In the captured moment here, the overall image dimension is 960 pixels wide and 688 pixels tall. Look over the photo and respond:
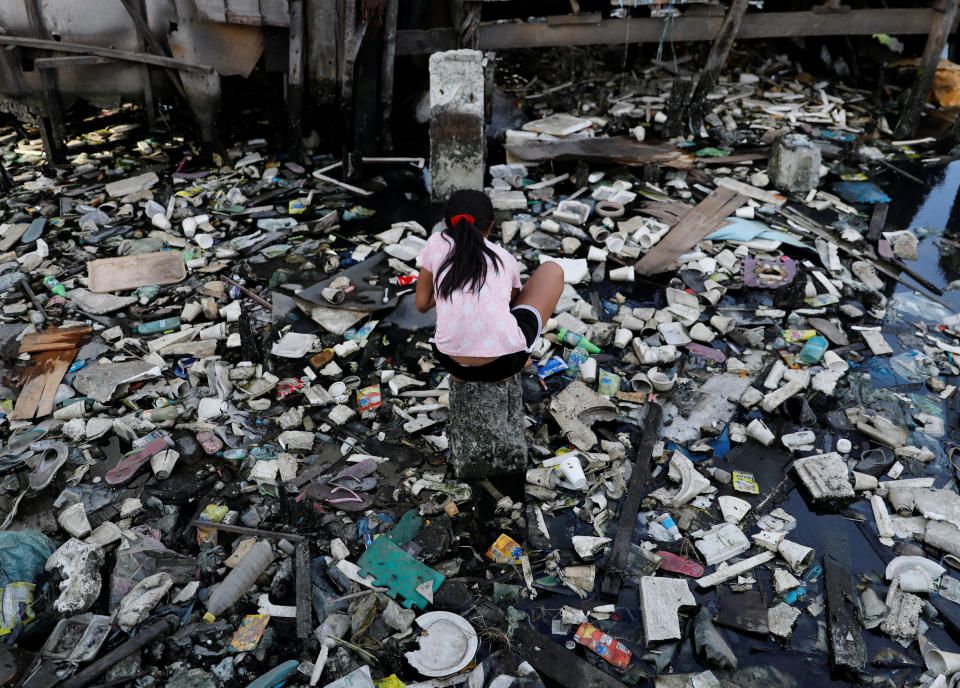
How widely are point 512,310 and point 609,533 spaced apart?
4.03ft

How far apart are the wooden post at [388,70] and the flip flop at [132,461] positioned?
4254mm

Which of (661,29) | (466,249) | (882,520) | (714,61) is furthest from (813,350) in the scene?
(661,29)

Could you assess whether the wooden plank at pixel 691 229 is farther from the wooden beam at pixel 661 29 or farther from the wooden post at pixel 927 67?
the wooden post at pixel 927 67

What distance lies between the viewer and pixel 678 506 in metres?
3.60

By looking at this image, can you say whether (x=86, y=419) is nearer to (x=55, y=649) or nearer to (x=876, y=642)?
(x=55, y=649)

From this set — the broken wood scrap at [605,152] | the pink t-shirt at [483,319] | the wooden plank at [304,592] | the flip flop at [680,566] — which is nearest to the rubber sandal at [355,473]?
the wooden plank at [304,592]

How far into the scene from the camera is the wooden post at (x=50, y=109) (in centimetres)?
630

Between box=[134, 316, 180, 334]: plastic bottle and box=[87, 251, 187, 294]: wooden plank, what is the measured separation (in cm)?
53

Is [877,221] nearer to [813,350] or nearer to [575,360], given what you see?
[813,350]

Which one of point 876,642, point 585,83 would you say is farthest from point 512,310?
point 585,83

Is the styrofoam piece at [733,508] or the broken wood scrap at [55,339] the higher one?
the broken wood scrap at [55,339]

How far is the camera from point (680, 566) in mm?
3322

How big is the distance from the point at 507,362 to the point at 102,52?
17.9 feet

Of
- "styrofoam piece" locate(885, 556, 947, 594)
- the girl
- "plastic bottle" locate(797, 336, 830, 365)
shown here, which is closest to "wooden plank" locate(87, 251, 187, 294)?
the girl
